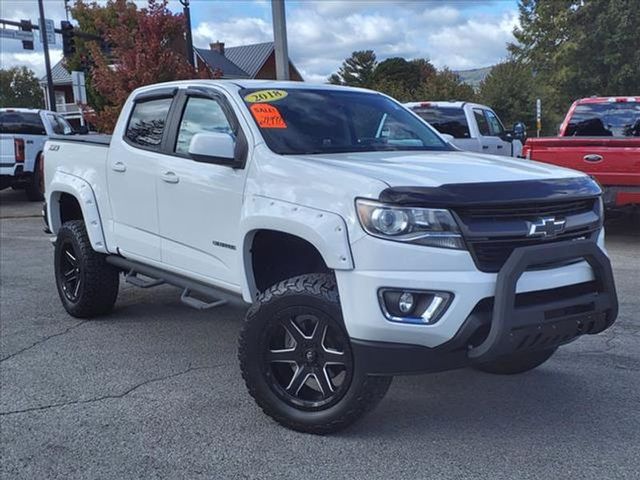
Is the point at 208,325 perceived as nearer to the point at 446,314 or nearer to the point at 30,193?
the point at 446,314

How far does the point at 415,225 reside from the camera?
3168 millimetres

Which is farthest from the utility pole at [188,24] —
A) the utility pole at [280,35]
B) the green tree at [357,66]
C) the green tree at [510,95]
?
the green tree at [357,66]

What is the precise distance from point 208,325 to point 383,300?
119 inches

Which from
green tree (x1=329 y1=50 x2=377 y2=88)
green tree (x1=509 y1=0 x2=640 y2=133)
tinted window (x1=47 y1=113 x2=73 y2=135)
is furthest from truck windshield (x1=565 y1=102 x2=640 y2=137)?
green tree (x1=329 y1=50 x2=377 y2=88)

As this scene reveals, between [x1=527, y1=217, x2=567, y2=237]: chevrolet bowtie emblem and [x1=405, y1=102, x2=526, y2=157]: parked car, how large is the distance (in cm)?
881

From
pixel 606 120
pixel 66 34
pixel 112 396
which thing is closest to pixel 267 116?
pixel 112 396

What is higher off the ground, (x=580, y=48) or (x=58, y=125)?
(x=580, y=48)

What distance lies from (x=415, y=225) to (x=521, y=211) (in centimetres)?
55

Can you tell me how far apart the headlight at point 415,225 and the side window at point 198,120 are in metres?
1.66

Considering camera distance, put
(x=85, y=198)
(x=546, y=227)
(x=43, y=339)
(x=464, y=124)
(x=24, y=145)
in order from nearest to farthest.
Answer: (x=546, y=227), (x=43, y=339), (x=85, y=198), (x=464, y=124), (x=24, y=145)

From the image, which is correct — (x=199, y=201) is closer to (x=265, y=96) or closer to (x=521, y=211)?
(x=265, y=96)

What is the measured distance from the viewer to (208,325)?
588cm

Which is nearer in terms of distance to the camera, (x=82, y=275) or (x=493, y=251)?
(x=493, y=251)

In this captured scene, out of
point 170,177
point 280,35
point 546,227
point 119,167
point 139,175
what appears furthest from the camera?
point 280,35
